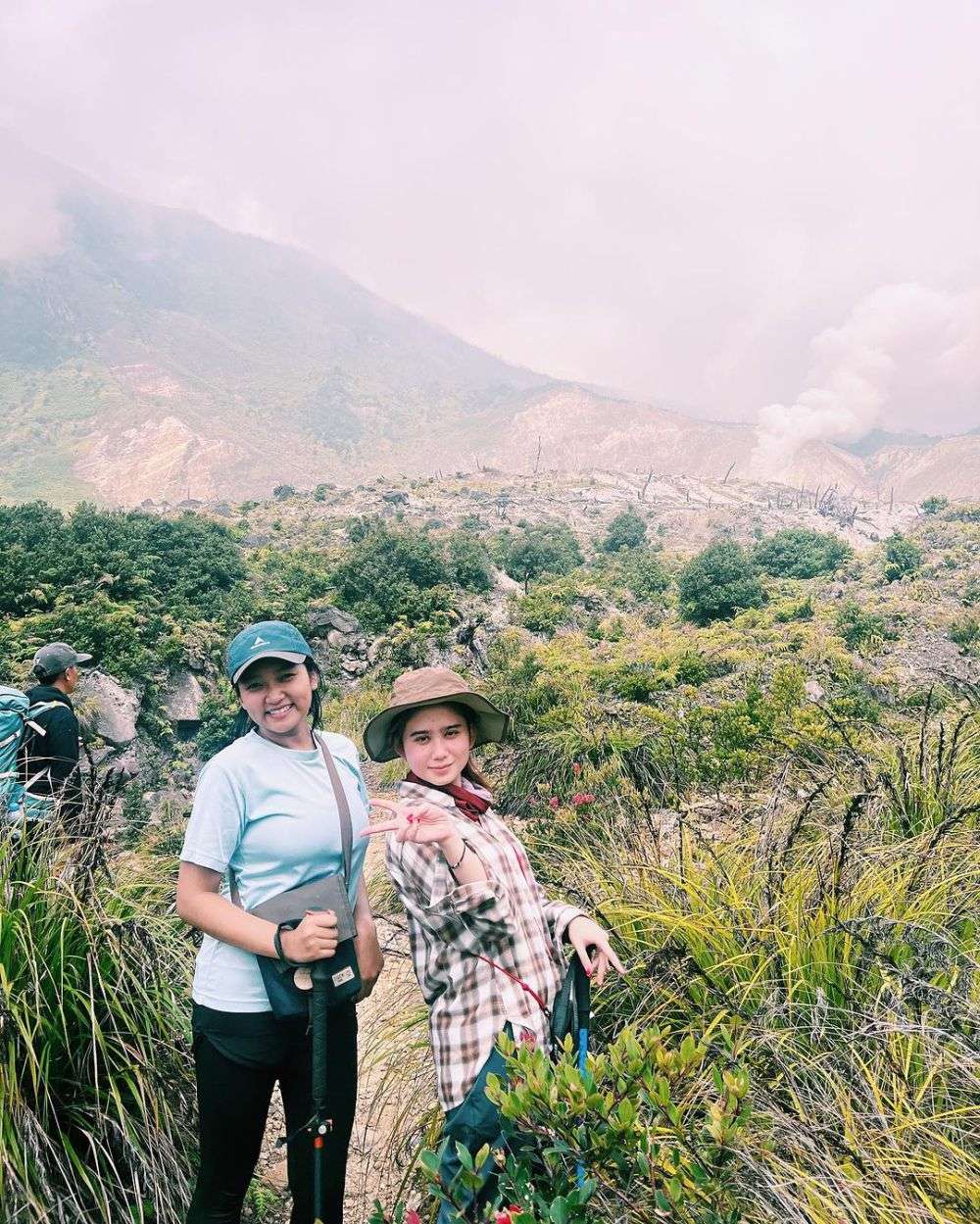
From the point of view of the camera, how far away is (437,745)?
1.71 meters

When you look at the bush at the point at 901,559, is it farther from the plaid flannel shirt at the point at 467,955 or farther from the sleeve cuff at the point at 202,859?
the sleeve cuff at the point at 202,859

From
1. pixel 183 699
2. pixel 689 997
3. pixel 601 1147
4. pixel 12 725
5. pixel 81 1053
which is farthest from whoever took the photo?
pixel 183 699

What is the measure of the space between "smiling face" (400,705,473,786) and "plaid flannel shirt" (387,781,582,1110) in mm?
132

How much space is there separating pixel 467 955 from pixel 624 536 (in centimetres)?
4426

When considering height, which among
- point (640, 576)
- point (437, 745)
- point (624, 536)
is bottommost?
point (437, 745)

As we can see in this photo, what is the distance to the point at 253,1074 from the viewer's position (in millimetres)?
1694

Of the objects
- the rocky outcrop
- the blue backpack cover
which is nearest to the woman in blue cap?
the blue backpack cover

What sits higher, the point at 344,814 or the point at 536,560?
the point at 536,560

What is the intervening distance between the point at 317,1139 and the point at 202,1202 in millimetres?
398

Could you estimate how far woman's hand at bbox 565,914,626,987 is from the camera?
5.31 ft

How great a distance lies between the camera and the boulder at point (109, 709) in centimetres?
1197

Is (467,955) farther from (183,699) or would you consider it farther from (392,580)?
(392,580)

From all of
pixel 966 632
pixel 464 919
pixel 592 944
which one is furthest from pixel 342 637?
pixel 464 919

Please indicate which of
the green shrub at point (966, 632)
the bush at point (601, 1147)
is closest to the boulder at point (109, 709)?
the bush at point (601, 1147)
